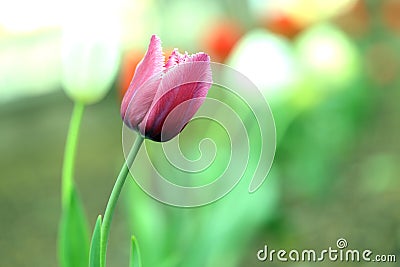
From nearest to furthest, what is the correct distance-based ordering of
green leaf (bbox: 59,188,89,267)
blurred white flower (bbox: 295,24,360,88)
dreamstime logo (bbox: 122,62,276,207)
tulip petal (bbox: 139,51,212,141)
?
tulip petal (bbox: 139,51,212,141)
green leaf (bbox: 59,188,89,267)
dreamstime logo (bbox: 122,62,276,207)
blurred white flower (bbox: 295,24,360,88)

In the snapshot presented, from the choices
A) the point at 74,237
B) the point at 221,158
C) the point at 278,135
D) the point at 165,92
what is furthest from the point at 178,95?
the point at 278,135

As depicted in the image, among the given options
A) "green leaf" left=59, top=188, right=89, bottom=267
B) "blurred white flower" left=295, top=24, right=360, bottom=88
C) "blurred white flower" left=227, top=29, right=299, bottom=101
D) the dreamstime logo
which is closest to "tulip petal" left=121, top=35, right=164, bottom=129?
"green leaf" left=59, top=188, right=89, bottom=267

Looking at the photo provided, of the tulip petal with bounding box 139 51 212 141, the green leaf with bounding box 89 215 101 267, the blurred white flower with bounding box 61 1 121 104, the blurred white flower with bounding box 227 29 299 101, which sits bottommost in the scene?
the green leaf with bounding box 89 215 101 267

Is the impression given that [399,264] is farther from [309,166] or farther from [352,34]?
[352,34]

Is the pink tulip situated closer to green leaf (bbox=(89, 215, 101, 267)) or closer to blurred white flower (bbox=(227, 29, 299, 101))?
green leaf (bbox=(89, 215, 101, 267))

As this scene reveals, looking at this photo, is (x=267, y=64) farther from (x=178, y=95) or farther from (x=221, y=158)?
(x=178, y=95)

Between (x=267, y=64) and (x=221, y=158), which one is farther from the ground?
(x=267, y=64)
